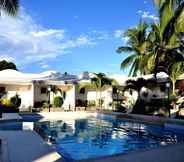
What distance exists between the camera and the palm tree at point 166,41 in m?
13.5

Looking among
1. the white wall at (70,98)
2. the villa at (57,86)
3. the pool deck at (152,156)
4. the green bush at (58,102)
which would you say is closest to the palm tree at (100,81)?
the villa at (57,86)

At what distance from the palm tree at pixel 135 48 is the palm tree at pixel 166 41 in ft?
4.42

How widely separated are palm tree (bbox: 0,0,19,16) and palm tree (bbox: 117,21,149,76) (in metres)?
19.3

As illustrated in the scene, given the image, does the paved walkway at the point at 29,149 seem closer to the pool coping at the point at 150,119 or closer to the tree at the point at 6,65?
the pool coping at the point at 150,119

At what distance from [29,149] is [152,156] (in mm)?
3491

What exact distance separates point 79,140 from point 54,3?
435 inches

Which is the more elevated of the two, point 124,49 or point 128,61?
point 124,49

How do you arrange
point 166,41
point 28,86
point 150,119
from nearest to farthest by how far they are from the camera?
1. point 166,41
2. point 150,119
3. point 28,86

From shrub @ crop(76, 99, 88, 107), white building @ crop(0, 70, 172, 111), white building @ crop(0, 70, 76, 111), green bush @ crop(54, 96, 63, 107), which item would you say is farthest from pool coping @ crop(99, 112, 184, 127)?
white building @ crop(0, 70, 76, 111)

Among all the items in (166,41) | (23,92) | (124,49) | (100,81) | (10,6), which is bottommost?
(23,92)

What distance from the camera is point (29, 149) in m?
9.12

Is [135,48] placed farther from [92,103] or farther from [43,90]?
[43,90]

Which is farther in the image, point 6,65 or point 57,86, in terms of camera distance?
point 6,65

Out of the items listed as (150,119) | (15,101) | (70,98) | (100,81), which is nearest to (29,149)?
(150,119)
